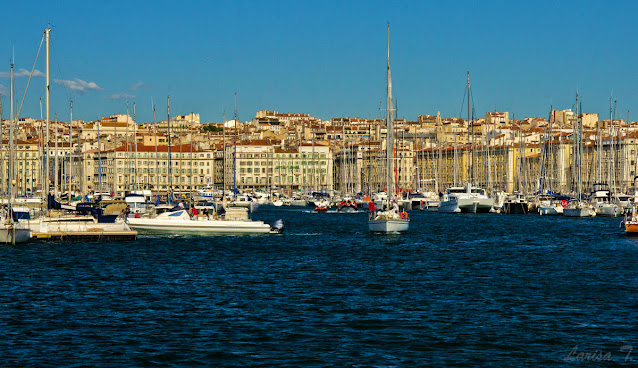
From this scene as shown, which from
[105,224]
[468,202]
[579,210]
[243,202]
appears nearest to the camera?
[105,224]

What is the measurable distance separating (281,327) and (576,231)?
31459 millimetres

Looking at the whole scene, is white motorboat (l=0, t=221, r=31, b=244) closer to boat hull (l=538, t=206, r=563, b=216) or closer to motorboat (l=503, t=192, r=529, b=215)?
boat hull (l=538, t=206, r=563, b=216)

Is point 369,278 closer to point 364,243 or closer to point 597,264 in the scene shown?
point 597,264

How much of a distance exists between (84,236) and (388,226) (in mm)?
10991

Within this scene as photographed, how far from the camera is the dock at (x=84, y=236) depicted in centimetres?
3553

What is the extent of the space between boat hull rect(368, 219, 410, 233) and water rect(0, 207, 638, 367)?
3.79 metres

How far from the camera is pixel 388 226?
129ft

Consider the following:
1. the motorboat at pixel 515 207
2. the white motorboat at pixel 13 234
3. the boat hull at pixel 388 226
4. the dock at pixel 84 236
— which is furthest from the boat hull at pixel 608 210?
the white motorboat at pixel 13 234

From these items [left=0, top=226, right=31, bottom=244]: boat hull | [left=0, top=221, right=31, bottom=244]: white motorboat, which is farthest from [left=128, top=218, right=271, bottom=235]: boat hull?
[left=0, top=226, right=31, bottom=244]: boat hull

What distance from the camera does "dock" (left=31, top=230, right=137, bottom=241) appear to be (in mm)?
35531

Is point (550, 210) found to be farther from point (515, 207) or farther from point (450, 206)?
point (450, 206)

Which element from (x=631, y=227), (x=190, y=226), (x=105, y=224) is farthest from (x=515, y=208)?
(x=105, y=224)

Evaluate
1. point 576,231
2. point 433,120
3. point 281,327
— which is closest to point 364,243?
point 576,231

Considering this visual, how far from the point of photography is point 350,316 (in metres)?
18.8
